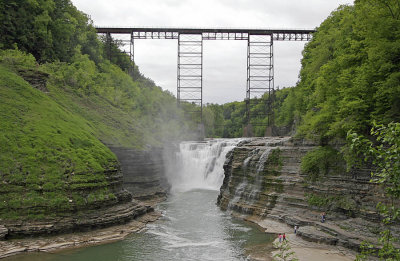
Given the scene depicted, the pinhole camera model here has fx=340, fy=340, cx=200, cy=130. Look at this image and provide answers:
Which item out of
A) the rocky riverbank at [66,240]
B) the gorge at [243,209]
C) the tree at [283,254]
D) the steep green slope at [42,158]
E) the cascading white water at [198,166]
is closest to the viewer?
the tree at [283,254]

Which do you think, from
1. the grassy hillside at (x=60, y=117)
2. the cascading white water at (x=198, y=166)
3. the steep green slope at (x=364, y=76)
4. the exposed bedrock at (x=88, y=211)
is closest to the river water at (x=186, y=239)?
the exposed bedrock at (x=88, y=211)

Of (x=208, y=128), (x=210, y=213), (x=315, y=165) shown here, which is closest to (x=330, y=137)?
(x=315, y=165)

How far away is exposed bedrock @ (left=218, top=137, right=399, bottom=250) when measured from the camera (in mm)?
22312

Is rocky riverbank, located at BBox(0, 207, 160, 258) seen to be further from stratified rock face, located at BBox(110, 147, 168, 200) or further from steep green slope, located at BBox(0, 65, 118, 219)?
stratified rock face, located at BBox(110, 147, 168, 200)

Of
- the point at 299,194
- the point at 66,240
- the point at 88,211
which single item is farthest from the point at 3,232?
the point at 299,194

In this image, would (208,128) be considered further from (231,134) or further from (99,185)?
(99,185)

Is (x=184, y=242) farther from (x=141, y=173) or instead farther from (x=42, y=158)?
(x=141, y=173)

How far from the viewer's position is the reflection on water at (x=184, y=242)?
2072cm

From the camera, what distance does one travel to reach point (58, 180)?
82.9ft

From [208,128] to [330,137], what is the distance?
7605 cm

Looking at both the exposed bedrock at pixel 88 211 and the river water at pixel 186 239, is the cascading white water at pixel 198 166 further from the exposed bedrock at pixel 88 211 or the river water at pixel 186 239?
the exposed bedrock at pixel 88 211

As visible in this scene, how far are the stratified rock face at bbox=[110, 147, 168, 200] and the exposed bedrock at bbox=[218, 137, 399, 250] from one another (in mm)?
8565

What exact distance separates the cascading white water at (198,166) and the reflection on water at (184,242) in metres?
15.5

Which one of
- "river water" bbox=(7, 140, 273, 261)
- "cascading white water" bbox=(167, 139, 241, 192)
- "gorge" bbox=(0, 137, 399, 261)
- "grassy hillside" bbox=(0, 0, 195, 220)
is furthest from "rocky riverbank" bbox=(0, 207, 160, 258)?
"cascading white water" bbox=(167, 139, 241, 192)
